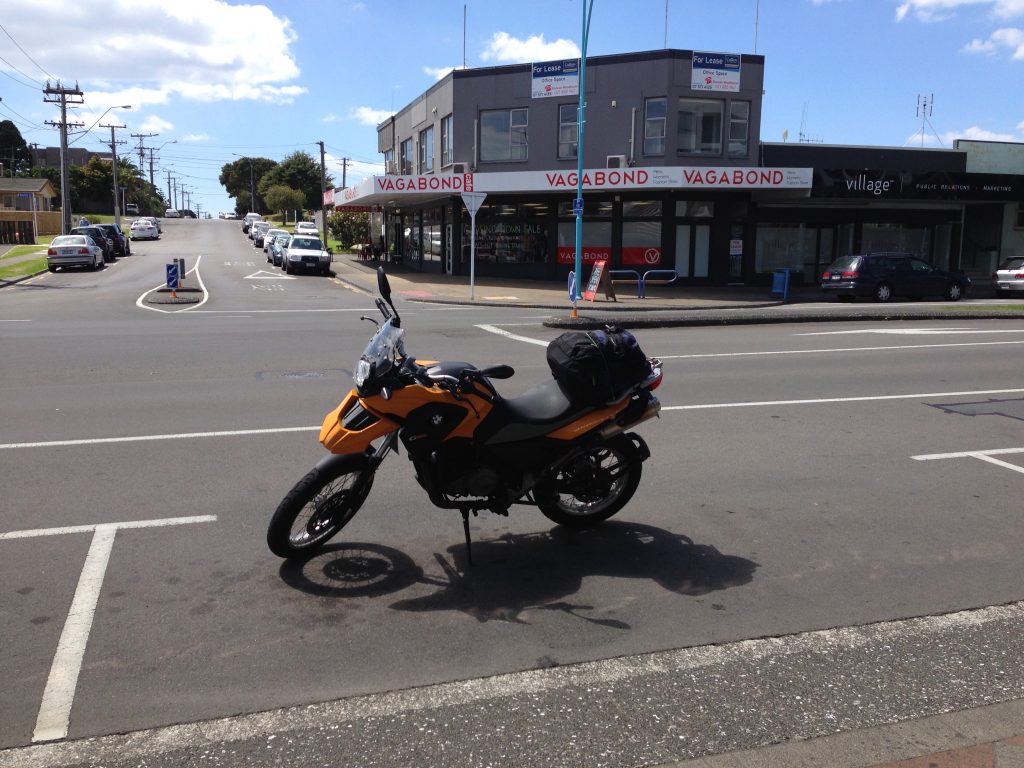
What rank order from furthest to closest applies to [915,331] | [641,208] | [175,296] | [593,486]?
1. [641,208]
2. [175,296]
3. [915,331]
4. [593,486]

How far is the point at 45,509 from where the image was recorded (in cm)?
586

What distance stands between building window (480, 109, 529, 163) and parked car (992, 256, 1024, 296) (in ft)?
58.1

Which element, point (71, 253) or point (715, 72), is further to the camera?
point (71, 253)

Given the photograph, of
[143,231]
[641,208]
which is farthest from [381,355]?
[143,231]

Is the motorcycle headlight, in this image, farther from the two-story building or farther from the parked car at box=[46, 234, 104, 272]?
the parked car at box=[46, 234, 104, 272]

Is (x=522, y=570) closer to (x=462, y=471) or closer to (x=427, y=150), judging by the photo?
(x=462, y=471)

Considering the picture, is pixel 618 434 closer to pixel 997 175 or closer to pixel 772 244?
pixel 772 244

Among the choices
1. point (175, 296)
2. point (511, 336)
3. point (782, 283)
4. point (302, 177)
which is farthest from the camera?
point (302, 177)

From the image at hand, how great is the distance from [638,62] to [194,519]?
28.8 metres

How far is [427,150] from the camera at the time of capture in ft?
131

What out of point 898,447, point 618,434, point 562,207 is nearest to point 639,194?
point 562,207

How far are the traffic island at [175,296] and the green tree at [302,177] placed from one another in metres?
79.6

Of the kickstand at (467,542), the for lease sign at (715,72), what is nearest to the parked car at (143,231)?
the for lease sign at (715,72)

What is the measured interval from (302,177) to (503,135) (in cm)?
7791
